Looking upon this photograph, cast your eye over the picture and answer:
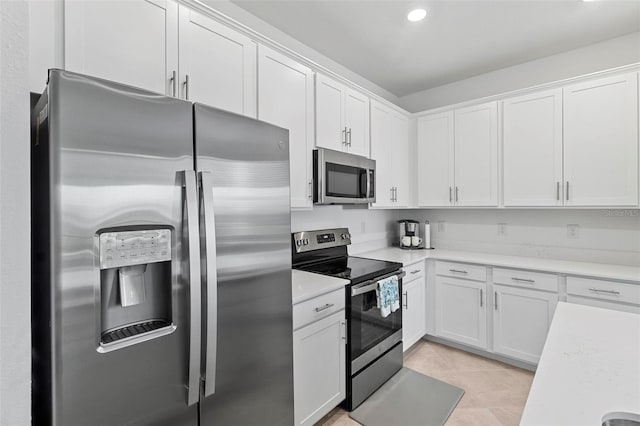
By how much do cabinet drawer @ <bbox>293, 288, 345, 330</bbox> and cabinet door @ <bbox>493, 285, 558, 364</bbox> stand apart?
65.1 inches

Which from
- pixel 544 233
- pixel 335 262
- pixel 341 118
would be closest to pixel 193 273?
pixel 335 262

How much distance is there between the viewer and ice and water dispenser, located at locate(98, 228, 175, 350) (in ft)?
2.89

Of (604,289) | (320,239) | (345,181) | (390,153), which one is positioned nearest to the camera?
(604,289)

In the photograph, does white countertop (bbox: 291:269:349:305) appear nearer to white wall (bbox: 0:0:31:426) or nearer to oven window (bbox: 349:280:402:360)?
oven window (bbox: 349:280:402:360)

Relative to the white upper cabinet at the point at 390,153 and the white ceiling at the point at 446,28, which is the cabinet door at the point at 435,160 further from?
the white ceiling at the point at 446,28

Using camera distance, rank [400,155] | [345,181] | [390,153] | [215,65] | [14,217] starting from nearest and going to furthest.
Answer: [14,217]
[215,65]
[345,181]
[390,153]
[400,155]

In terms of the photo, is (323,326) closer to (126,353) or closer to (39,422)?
(126,353)

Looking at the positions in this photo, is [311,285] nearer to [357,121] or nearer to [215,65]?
[215,65]

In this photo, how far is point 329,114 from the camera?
2426 millimetres

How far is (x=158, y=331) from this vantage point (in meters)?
0.95

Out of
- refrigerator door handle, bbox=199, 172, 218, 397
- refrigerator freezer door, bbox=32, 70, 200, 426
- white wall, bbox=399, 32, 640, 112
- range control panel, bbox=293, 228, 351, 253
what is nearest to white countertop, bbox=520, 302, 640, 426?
refrigerator door handle, bbox=199, 172, 218, 397

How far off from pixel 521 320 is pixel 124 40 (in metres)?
3.34

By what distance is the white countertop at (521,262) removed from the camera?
90.5 inches

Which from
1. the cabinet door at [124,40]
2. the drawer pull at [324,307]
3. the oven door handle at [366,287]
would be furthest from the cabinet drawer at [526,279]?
the cabinet door at [124,40]
